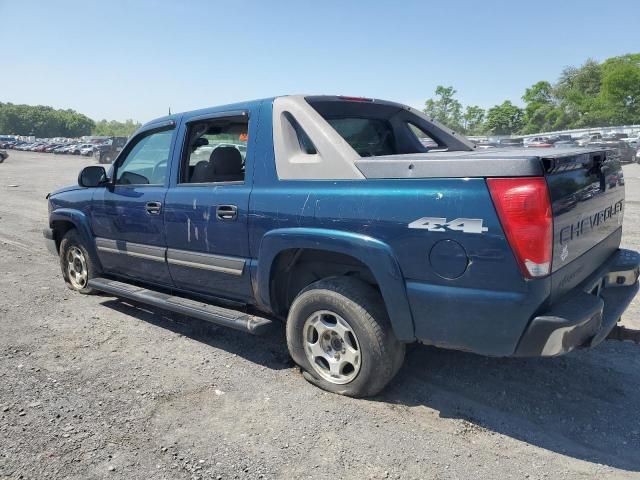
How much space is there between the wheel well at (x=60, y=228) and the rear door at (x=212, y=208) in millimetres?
2012

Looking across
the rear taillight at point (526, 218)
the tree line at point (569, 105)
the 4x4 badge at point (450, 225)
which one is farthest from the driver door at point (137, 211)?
the tree line at point (569, 105)

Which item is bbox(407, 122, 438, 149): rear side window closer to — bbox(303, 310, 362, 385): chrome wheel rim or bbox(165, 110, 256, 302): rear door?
bbox(165, 110, 256, 302): rear door

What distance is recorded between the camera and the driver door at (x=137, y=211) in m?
4.27

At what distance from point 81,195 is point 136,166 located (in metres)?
0.89

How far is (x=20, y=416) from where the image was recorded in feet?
10.1

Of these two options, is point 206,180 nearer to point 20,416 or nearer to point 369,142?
point 369,142

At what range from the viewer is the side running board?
356 cm

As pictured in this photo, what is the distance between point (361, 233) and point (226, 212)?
119 cm

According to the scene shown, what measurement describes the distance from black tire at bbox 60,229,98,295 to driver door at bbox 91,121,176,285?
0.23 meters

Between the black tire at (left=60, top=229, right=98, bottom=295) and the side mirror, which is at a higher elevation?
the side mirror

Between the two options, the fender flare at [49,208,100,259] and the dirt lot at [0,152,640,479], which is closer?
the dirt lot at [0,152,640,479]

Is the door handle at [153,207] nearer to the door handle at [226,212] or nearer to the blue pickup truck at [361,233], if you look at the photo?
the blue pickup truck at [361,233]

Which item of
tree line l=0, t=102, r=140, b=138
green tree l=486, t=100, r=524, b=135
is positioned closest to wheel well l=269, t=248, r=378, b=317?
green tree l=486, t=100, r=524, b=135

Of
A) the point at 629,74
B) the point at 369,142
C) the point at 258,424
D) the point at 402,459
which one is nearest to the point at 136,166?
the point at 369,142
